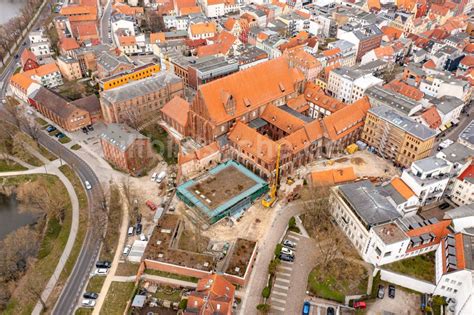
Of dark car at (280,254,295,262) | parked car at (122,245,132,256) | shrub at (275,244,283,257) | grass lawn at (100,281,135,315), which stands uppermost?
shrub at (275,244,283,257)

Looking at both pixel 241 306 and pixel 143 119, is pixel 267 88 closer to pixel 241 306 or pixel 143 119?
pixel 143 119

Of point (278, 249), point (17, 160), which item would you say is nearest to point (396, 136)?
point (278, 249)

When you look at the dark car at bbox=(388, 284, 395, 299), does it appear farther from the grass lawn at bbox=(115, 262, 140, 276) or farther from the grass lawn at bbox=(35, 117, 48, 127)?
the grass lawn at bbox=(35, 117, 48, 127)

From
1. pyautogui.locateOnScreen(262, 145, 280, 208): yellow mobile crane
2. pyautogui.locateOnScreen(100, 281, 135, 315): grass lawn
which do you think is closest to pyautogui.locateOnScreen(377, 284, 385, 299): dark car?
pyautogui.locateOnScreen(262, 145, 280, 208): yellow mobile crane

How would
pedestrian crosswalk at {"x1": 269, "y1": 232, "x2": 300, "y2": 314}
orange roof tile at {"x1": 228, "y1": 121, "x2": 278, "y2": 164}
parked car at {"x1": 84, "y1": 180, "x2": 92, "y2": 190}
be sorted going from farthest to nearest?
parked car at {"x1": 84, "y1": 180, "x2": 92, "y2": 190} < orange roof tile at {"x1": 228, "y1": 121, "x2": 278, "y2": 164} < pedestrian crosswalk at {"x1": 269, "y1": 232, "x2": 300, "y2": 314}

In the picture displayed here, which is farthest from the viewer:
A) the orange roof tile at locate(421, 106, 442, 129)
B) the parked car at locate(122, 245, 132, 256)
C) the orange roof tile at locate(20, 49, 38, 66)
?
the orange roof tile at locate(20, 49, 38, 66)

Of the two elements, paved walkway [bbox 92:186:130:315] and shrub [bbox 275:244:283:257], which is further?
shrub [bbox 275:244:283:257]

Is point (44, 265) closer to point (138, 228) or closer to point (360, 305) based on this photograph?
point (138, 228)
